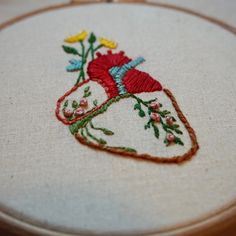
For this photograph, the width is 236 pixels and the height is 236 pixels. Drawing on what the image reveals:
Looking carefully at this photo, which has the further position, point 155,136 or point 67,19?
point 67,19

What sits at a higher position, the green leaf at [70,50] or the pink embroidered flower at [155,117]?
the green leaf at [70,50]

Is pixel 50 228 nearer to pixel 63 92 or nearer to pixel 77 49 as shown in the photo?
pixel 63 92

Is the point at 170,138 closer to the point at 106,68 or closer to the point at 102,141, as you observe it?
the point at 102,141

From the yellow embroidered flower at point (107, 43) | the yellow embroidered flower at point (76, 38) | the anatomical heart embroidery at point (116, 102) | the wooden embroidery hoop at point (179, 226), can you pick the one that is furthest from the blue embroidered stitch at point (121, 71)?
the wooden embroidery hoop at point (179, 226)

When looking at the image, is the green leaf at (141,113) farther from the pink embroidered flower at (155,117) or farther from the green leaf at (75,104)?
the green leaf at (75,104)

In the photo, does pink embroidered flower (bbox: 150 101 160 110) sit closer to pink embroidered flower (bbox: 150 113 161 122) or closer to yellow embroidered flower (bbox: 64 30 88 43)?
pink embroidered flower (bbox: 150 113 161 122)

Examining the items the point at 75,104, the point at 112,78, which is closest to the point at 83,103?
the point at 75,104

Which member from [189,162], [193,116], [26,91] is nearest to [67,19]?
[26,91]

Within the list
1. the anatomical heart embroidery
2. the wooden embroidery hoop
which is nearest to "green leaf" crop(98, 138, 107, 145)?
the anatomical heart embroidery
